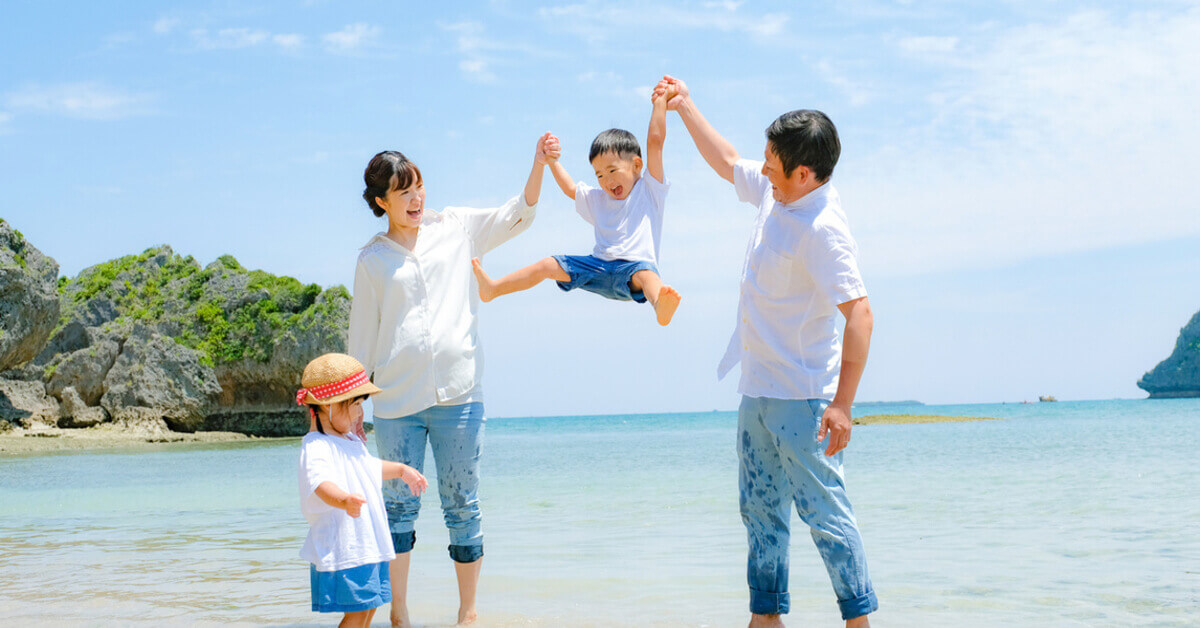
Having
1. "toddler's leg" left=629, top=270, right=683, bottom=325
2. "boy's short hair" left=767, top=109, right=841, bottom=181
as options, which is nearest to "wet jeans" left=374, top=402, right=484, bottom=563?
"toddler's leg" left=629, top=270, right=683, bottom=325

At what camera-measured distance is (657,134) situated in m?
4.05

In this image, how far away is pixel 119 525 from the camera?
8969 millimetres

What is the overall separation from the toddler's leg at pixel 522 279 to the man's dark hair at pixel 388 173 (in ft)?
1.60

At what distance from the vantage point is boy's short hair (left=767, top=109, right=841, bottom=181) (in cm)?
296

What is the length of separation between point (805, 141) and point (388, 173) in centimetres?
163

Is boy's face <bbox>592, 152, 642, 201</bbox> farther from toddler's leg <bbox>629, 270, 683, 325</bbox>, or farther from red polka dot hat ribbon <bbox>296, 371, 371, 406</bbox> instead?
red polka dot hat ribbon <bbox>296, 371, 371, 406</bbox>

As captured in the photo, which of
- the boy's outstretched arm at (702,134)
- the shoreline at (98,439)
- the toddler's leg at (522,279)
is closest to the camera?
the boy's outstretched arm at (702,134)

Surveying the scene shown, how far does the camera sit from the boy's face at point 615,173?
4211 mm

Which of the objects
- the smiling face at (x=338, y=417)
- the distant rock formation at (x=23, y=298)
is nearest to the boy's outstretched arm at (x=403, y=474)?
the smiling face at (x=338, y=417)

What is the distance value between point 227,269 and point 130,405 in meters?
7.43

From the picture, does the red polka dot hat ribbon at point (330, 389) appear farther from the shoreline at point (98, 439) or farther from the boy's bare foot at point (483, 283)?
the shoreline at point (98, 439)

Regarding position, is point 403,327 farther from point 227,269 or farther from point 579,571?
point 227,269

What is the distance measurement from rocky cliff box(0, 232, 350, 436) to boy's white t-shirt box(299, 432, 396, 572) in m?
30.0

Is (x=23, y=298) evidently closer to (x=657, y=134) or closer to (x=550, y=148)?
(x=550, y=148)
